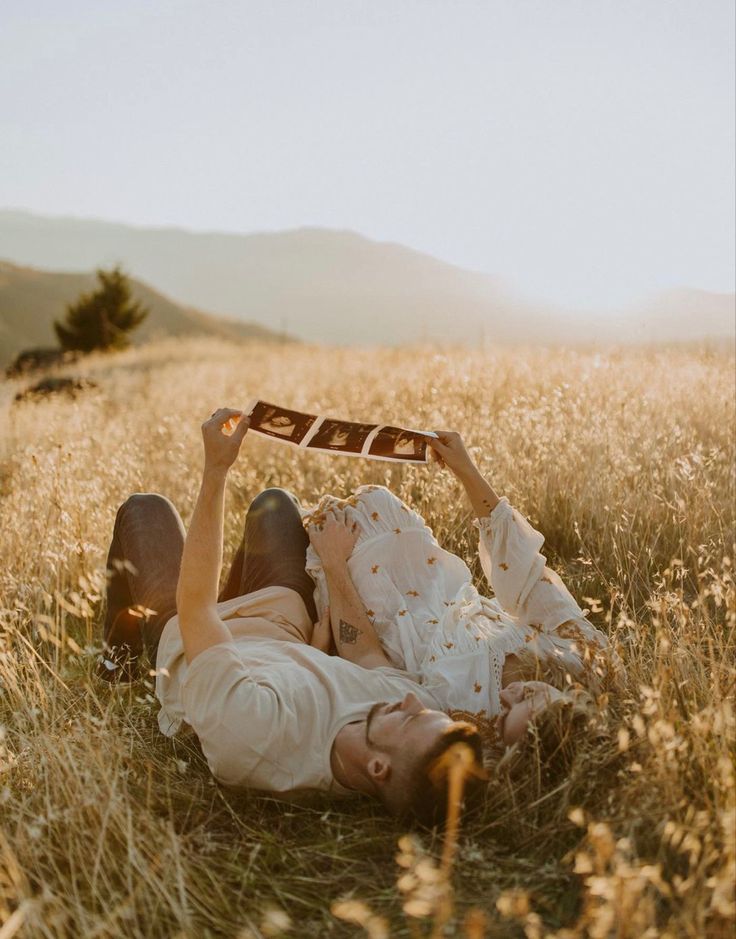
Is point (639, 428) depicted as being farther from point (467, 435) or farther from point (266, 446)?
point (266, 446)

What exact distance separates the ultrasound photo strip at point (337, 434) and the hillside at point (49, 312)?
2222 inches

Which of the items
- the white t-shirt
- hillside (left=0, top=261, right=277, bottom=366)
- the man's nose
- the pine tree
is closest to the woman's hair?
the man's nose

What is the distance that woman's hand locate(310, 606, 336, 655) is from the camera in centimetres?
312

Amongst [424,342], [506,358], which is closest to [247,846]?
[506,358]

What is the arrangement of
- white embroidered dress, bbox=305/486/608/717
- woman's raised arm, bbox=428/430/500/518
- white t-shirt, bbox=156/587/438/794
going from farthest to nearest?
woman's raised arm, bbox=428/430/500/518, white embroidered dress, bbox=305/486/608/717, white t-shirt, bbox=156/587/438/794

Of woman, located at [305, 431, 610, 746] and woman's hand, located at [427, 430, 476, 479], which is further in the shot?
woman's hand, located at [427, 430, 476, 479]

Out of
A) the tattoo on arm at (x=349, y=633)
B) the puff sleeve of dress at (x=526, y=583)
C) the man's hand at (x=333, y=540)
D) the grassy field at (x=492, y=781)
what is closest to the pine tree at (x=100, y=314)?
the grassy field at (x=492, y=781)

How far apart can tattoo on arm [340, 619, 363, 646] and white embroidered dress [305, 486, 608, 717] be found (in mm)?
79

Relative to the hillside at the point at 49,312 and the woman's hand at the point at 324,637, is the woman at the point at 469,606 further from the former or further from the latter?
the hillside at the point at 49,312

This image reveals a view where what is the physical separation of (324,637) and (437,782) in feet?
3.33

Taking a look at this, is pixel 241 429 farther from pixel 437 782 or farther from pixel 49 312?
pixel 49 312

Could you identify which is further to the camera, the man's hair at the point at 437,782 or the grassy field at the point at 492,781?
the man's hair at the point at 437,782

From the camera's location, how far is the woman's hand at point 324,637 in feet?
10.2

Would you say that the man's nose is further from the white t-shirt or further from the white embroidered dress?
the white embroidered dress
